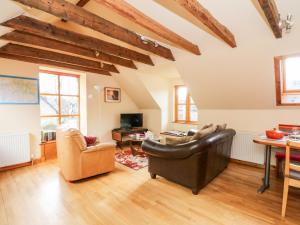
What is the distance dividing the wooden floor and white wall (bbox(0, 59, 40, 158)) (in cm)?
92

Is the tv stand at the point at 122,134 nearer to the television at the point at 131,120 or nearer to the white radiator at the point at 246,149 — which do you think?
the television at the point at 131,120

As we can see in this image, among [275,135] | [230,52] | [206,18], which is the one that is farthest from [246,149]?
[206,18]

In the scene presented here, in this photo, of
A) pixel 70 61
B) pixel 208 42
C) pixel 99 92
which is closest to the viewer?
pixel 208 42

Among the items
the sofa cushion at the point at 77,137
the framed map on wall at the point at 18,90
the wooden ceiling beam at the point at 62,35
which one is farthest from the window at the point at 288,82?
the framed map on wall at the point at 18,90

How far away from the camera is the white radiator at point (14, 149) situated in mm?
3471

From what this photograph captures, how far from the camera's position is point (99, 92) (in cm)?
521

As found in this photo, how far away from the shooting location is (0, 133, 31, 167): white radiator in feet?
11.4

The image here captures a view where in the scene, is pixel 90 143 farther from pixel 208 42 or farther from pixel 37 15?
pixel 208 42

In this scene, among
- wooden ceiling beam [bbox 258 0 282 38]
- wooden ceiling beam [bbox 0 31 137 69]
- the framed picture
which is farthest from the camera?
the framed picture

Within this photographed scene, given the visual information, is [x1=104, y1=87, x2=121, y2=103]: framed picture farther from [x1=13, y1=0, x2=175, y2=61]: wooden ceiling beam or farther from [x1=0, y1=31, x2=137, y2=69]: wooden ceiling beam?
[x1=13, y1=0, x2=175, y2=61]: wooden ceiling beam

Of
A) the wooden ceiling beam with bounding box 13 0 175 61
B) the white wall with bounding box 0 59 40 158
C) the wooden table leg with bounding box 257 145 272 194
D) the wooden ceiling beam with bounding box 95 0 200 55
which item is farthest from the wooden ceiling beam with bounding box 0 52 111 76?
the wooden table leg with bounding box 257 145 272 194

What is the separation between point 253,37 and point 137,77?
295 centimetres

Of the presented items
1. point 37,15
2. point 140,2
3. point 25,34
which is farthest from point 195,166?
point 25,34

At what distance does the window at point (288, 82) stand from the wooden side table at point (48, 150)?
511 cm
